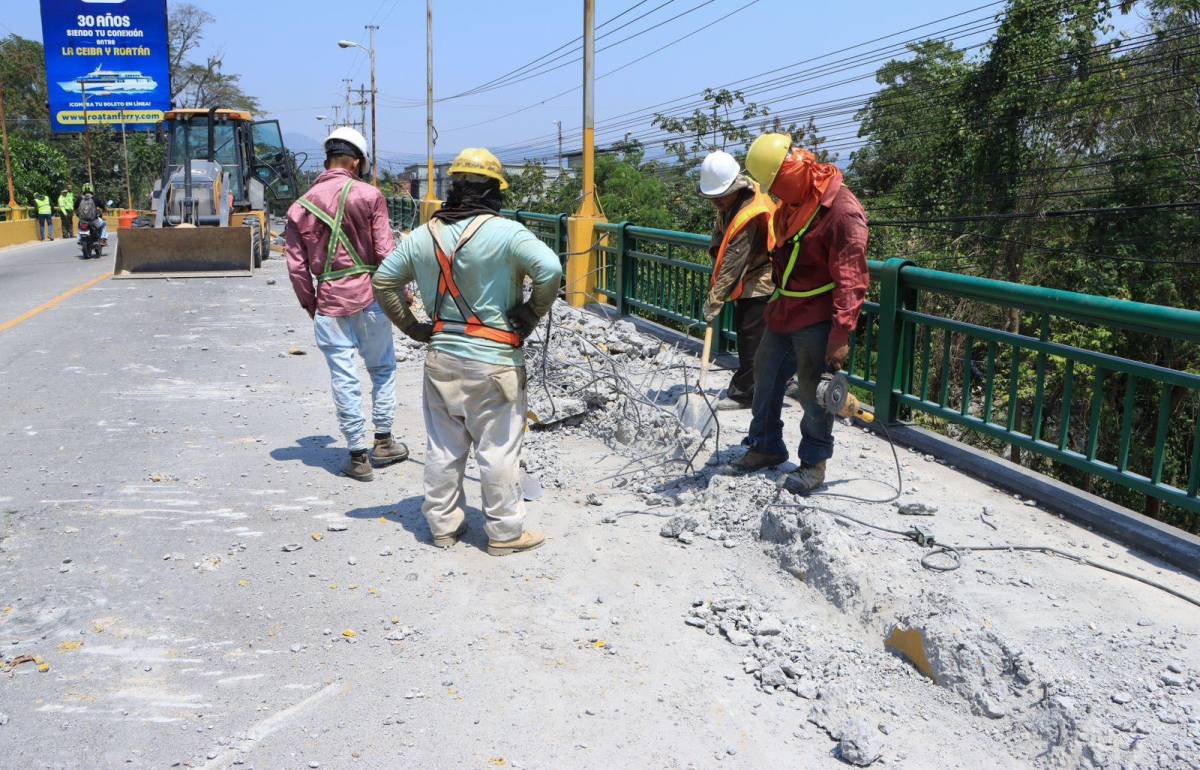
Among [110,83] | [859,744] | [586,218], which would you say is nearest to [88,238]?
[586,218]

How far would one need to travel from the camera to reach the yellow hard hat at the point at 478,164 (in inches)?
183

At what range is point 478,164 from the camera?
15.3 ft

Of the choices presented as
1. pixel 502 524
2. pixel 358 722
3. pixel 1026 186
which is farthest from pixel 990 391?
pixel 1026 186

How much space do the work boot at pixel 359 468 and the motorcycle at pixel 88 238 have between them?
64.7 ft

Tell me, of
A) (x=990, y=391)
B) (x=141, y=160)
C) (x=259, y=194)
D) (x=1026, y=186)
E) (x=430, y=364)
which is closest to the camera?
(x=430, y=364)

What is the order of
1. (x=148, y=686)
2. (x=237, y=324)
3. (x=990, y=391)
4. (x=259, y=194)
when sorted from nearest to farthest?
1. (x=148, y=686)
2. (x=990, y=391)
3. (x=237, y=324)
4. (x=259, y=194)

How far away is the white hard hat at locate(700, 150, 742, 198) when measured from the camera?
21.7ft

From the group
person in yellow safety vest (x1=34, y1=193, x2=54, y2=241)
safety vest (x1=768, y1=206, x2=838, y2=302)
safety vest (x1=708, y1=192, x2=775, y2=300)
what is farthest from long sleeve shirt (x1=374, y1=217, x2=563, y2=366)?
person in yellow safety vest (x1=34, y1=193, x2=54, y2=241)

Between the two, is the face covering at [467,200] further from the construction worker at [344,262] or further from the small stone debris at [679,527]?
the small stone debris at [679,527]

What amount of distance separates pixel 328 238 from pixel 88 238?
19671 mm

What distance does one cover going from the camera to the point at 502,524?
4.90m

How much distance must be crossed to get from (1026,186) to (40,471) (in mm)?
23860

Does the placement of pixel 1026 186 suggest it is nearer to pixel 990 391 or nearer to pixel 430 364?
pixel 990 391

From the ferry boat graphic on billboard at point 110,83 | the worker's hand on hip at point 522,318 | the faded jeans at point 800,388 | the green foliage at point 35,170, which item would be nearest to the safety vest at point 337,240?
the worker's hand on hip at point 522,318
